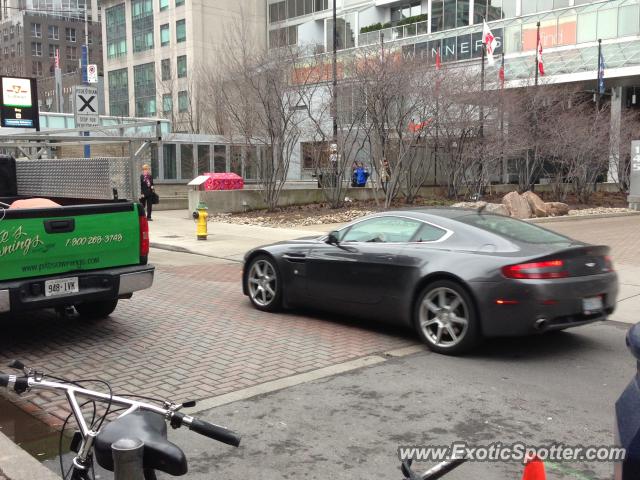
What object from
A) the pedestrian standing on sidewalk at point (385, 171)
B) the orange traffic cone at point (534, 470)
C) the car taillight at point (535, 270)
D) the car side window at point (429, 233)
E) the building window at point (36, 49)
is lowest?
the orange traffic cone at point (534, 470)

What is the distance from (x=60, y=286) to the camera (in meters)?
6.01

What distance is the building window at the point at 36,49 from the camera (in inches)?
4264

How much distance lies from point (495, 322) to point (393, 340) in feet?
4.17

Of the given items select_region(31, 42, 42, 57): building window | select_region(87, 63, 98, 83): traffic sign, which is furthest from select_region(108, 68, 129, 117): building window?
select_region(87, 63, 98, 83): traffic sign

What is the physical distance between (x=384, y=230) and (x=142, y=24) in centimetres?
7029

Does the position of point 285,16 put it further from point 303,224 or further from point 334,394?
point 334,394

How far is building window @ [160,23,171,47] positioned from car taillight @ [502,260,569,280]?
67084 millimetres

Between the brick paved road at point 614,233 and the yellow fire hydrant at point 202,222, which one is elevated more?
the yellow fire hydrant at point 202,222

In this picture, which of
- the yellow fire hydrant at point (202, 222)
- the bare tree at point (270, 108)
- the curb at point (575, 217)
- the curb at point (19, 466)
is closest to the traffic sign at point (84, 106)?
the yellow fire hydrant at point (202, 222)

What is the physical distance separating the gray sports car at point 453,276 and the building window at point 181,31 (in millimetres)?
62830

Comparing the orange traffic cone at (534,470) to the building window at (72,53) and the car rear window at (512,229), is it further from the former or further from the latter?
the building window at (72,53)

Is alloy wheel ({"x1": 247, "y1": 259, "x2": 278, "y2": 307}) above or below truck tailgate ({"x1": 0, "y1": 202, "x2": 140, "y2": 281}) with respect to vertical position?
below

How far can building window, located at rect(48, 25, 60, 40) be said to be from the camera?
11062cm

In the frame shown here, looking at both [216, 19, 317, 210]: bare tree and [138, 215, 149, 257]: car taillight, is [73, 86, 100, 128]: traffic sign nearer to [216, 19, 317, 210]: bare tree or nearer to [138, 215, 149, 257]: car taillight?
[216, 19, 317, 210]: bare tree
